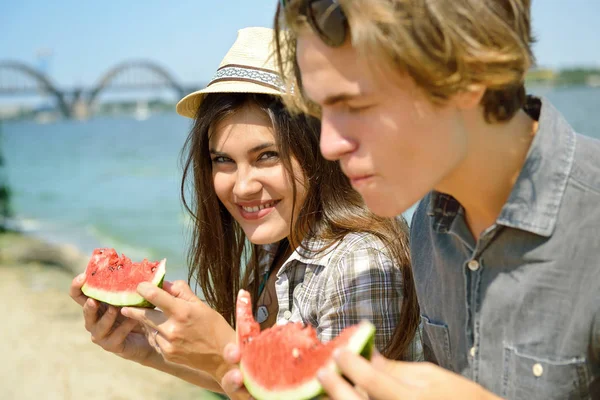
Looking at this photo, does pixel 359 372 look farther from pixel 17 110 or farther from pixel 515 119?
pixel 17 110

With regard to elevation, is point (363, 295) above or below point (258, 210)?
below

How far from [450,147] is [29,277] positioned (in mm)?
11616

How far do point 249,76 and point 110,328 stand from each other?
165 centimetres

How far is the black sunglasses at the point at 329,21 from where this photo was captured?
6.51 ft

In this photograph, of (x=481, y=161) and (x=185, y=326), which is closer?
(x=481, y=161)

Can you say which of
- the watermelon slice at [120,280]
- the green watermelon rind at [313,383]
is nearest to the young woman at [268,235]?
the watermelon slice at [120,280]

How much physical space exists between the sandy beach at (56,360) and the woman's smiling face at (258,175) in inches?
153

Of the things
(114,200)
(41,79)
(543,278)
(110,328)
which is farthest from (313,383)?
(41,79)

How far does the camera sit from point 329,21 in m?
1.99

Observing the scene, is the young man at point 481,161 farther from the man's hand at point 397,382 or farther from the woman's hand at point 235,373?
the woman's hand at point 235,373

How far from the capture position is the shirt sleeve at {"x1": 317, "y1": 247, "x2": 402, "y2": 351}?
129 inches

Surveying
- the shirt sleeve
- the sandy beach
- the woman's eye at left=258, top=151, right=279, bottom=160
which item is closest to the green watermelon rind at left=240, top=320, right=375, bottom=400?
the shirt sleeve

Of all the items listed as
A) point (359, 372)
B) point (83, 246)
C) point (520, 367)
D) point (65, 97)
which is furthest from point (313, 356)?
point (65, 97)

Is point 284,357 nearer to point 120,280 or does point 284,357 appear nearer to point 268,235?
point 268,235
